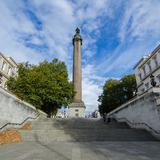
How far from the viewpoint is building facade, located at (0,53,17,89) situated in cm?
4056

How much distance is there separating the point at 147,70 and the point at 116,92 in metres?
9.98

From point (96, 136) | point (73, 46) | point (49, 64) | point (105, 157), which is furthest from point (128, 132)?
point (73, 46)

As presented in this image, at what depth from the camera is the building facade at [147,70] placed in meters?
36.3

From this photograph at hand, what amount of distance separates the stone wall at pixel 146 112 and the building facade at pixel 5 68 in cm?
2828

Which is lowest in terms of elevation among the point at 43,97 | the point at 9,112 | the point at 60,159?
the point at 60,159

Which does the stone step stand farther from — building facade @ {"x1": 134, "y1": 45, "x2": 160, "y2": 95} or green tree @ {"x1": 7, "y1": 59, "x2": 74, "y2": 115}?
building facade @ {"x1": 134, "y1": 45, "x2": 160, "y2": 95}

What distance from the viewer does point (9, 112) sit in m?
15.9

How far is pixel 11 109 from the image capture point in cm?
1642

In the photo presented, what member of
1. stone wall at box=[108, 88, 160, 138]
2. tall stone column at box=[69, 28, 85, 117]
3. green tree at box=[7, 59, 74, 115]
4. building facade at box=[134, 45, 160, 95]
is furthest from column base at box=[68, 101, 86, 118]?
stone wall at box=[108, 88, 160, 138]

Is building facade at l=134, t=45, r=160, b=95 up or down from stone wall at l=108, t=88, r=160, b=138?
up

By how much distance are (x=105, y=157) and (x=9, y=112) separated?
11264 millimetres

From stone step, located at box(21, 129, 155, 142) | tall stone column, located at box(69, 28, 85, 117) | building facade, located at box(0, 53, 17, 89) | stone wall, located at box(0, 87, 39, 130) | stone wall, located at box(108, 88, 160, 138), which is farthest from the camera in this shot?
tall stone column, located at box(69, 28, 85, 117)

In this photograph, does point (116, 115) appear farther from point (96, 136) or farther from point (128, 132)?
point (96, 136)

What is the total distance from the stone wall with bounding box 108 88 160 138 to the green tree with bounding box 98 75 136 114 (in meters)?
24.0
